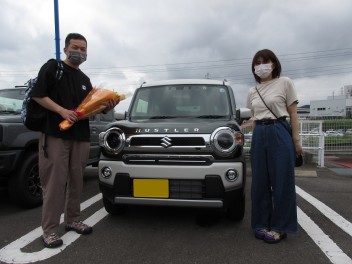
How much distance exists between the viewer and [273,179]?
351 centimetres

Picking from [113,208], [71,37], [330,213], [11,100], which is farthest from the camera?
[11,100]

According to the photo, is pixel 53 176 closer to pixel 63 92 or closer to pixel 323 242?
pixel 63 92

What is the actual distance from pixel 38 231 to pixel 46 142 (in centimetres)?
112

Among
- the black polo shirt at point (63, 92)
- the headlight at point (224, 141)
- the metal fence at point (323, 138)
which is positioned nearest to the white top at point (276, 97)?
the headlight at point (224, 141)

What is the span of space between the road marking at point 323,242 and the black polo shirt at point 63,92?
2.56m

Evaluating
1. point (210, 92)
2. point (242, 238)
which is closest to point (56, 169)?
point (242, 238)

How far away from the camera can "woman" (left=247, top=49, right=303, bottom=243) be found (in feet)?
11.3

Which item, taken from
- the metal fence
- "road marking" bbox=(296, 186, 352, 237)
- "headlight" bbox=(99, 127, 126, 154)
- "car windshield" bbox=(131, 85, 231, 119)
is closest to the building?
the metal fence

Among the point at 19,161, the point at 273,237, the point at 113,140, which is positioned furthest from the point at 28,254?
the point at 273,237

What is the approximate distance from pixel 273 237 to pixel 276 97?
1.38 metres

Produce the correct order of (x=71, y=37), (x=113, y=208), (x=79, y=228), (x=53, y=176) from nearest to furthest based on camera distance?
(x=53, y=176) → (x=71, y=37) → (x=79, y=228) → (x=113, y=208)

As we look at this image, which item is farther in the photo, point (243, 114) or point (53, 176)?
point (243, 114)

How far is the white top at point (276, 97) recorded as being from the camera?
3432 mm

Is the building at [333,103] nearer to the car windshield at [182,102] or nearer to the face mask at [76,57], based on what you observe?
the car windshield at [182,102]
